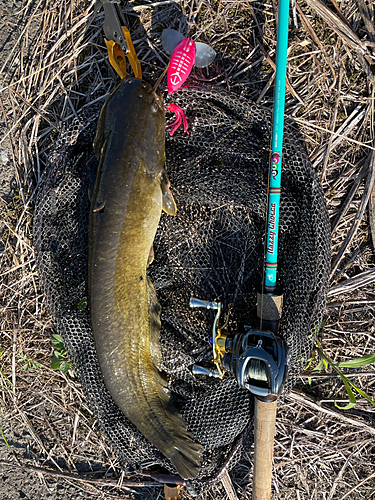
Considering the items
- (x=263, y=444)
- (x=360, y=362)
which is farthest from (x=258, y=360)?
(x=360, y=362)

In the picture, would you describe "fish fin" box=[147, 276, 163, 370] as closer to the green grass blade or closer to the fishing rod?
the fishing rod

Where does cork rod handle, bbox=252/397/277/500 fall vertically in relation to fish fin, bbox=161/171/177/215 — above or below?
below

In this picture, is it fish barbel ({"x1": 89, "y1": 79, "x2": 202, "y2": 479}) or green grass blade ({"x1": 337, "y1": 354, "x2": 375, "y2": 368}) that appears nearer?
fish barbel ({"x1": 89, "y1": 79, "x2": 202, "y2": 479})

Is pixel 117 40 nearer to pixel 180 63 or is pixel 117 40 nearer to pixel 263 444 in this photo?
pixel 180 63

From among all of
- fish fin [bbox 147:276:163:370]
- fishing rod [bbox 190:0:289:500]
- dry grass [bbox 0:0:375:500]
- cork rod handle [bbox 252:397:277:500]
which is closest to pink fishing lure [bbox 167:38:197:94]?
dry grass [bbox 0:0:375:500]

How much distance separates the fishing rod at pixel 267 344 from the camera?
74.1 inches

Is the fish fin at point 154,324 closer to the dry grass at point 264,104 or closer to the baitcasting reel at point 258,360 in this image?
the baitcasting reel at point 258,360

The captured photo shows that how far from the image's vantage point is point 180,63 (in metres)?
2.07

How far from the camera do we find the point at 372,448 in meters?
2.59

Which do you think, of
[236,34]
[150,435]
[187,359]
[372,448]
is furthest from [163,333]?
[236,34]

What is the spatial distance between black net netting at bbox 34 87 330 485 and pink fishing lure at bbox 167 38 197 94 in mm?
202

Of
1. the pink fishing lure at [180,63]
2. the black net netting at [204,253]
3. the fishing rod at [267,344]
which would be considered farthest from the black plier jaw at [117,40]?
the fishing rod at [267,344]

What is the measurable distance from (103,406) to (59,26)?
8.60 feet

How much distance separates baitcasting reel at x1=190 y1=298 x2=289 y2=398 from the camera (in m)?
1.85
